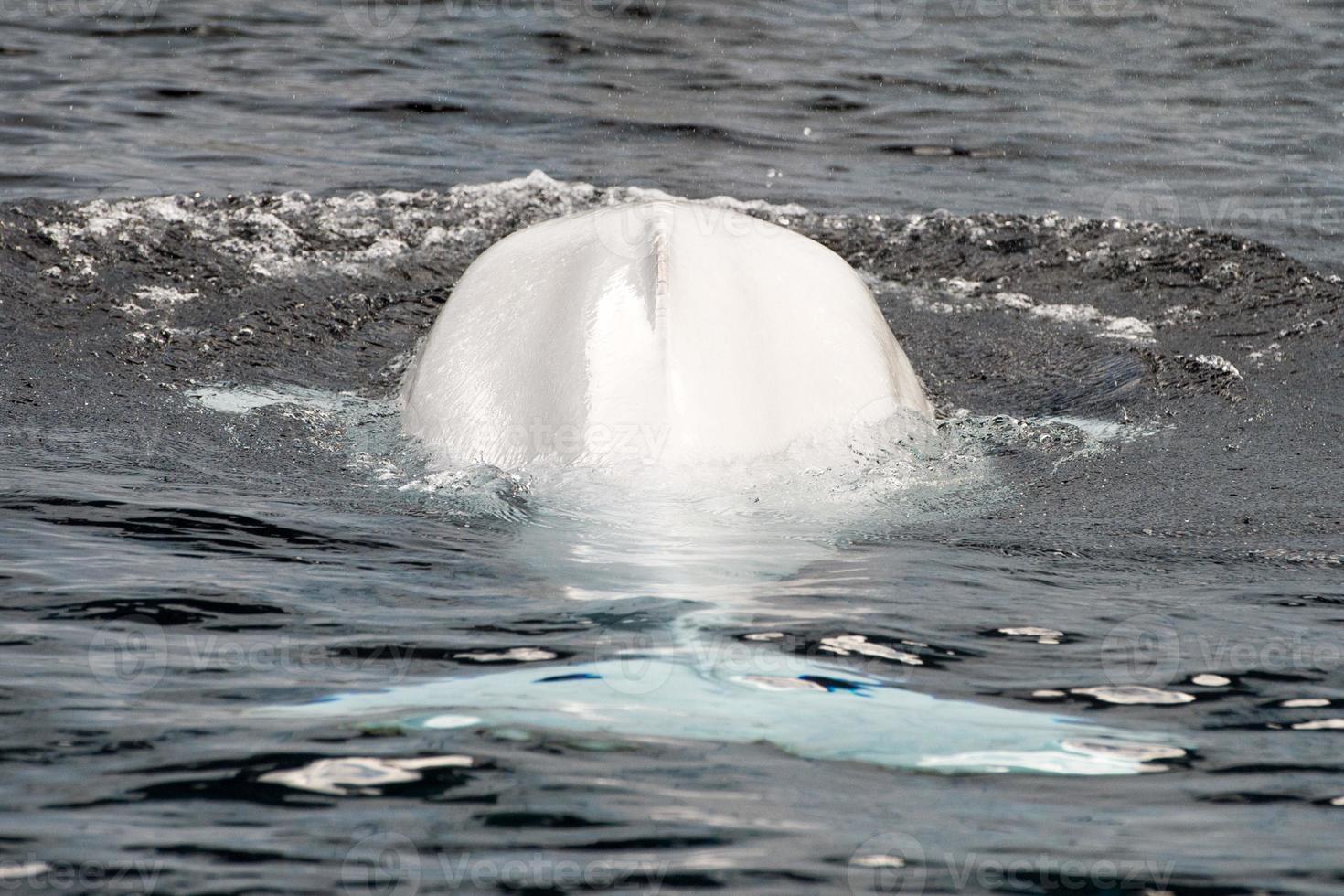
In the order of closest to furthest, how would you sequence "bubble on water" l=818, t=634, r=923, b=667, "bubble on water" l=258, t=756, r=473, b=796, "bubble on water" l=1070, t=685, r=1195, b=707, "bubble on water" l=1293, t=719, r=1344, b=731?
"bubble on water" l=258, t=756, r=473, b=796, "bubble on water" l=1293, t=719, r=1344, b=731, "bubble on water" l=1070, t=685, r=1195, b=707, "bubble on water" l=818, t=634, r=923, b=667

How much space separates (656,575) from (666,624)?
353 mm

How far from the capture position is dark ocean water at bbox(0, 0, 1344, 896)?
3.00m

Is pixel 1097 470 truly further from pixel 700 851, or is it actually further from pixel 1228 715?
pixel 700 851

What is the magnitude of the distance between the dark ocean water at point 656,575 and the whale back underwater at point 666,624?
16 millimetres

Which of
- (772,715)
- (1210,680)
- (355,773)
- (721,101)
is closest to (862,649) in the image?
(772,715)

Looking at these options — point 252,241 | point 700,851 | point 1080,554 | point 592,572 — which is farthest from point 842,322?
point 252,241

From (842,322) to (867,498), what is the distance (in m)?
0.92

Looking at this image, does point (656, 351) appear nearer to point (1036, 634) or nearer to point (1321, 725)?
point (1036, 634)

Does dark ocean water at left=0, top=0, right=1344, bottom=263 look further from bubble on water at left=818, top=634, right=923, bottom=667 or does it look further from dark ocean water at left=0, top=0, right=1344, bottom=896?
bubble on water at left=818, top=634, right=923, bottom=667

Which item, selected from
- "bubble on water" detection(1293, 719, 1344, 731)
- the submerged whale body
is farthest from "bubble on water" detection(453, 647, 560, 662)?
"bubble on water" detection(1293, 719, 1344, 731)

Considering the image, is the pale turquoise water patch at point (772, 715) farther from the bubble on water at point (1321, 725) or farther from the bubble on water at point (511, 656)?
the bubble on water at point (1321, 725)

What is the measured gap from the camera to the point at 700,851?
2.90 m

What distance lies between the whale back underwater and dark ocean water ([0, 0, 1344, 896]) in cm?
2

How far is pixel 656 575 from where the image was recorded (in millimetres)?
4453
